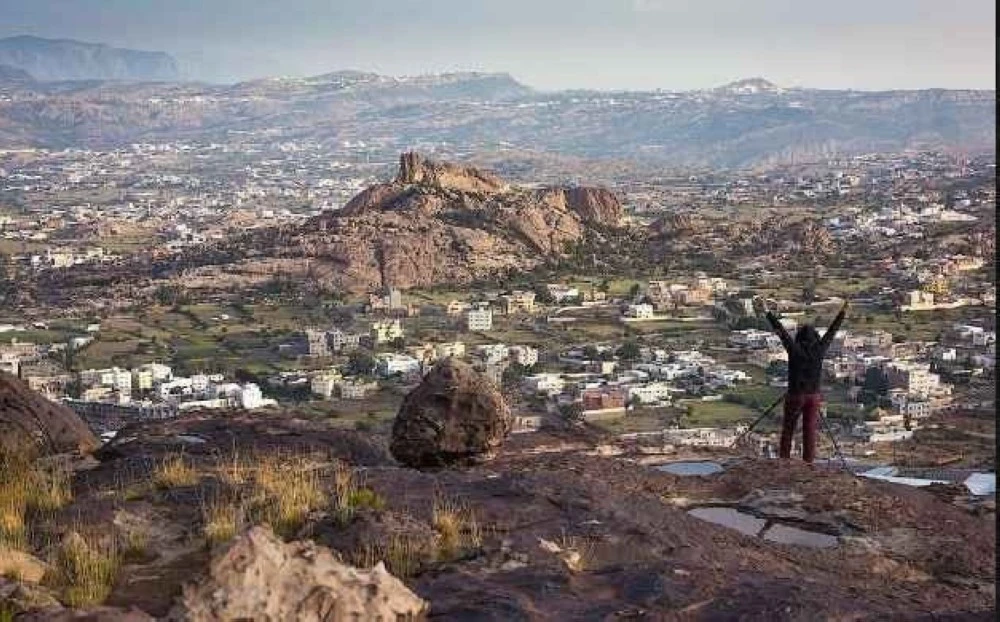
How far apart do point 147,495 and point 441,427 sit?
11.0 ft

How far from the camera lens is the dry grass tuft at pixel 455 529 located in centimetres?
788

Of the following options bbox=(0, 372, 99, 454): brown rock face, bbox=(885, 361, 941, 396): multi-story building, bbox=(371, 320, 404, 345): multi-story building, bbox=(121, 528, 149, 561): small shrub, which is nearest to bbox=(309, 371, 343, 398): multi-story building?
bbox=(371, 320, 404, 345): multi-story building

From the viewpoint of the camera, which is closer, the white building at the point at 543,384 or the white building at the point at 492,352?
the white building at the point at 543,384

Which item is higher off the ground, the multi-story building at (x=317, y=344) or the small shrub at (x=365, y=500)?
the small shrub at (x=365, y=500)

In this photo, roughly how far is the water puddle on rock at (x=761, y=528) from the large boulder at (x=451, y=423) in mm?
2508

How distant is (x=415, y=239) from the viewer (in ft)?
282

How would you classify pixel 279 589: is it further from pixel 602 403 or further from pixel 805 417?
pixel 602 403

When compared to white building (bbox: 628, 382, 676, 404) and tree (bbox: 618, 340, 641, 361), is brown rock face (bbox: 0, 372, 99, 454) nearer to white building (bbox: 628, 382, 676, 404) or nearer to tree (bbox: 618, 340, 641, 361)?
white building (bbox: 628, 382, 676, 404)

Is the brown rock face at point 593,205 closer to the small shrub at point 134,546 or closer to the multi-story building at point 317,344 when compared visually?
the multi-story building at point 317,344

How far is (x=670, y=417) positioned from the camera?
147 feet

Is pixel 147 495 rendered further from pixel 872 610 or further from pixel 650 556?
pixel 872 610

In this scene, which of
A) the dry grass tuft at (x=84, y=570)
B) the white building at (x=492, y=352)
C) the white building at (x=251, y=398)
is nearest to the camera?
the dry grass tuft at (x=84, y=570)

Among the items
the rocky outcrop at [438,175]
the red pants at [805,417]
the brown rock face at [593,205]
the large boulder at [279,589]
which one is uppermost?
the rocky outcrop at [438,175]

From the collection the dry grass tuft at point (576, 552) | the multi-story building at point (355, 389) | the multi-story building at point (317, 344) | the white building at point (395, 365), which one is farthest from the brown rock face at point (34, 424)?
the multi-story building at point (317, 344)
